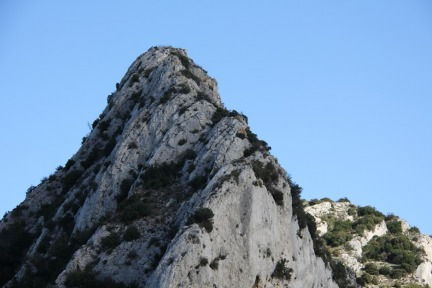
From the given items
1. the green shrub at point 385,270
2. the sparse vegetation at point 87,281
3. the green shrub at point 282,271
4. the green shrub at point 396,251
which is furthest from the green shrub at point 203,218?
the green shrub at point 396,251

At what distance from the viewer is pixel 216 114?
228 ft

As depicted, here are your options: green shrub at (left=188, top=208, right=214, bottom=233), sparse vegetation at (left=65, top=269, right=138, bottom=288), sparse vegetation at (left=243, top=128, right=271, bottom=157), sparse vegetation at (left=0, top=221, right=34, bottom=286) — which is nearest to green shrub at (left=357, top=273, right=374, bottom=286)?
sparse vegetation at (left=243, top=128, right=271, bottom=157)

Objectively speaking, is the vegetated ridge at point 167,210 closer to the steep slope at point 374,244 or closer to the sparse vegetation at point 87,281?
the sparse vegetation at point 87,281

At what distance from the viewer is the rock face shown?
52500mm

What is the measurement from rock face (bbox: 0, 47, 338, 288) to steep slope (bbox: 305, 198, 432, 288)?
3595 centimetres

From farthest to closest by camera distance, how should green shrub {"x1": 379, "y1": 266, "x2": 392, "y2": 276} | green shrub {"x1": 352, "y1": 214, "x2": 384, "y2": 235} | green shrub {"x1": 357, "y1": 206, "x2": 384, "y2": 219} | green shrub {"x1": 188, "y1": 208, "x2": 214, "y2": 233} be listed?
green shrub {"x1": 357, "y1": 206, "x2": 384, "y2": 219} → green shrub {"x1": 352, "y1": 214, "x2": 384, "y2": 235} → green shrub {"x1": 379, "y1": 266, "x2": 392, "y2": 276} → green shrub {"x1": 188, "y1": 208, "x2": 214, "y2": 233}

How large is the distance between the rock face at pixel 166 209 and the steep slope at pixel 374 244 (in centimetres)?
3595

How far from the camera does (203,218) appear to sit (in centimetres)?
5241

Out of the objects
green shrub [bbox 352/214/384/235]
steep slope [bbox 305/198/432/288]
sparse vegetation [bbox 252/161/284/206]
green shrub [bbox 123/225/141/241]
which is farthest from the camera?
green shrub [bbox 352/214/384/235]

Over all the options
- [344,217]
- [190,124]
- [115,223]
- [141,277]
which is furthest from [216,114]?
[344,217]

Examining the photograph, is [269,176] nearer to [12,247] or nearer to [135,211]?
[135,211]

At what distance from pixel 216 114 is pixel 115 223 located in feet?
52.6

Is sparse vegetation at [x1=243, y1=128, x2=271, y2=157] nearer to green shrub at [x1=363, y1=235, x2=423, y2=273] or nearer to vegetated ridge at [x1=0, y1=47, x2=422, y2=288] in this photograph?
vegetated ridge at [x1=0, y1=47, x2=422, y2=288]

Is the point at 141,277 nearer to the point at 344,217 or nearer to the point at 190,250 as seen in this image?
the point at 190,250
